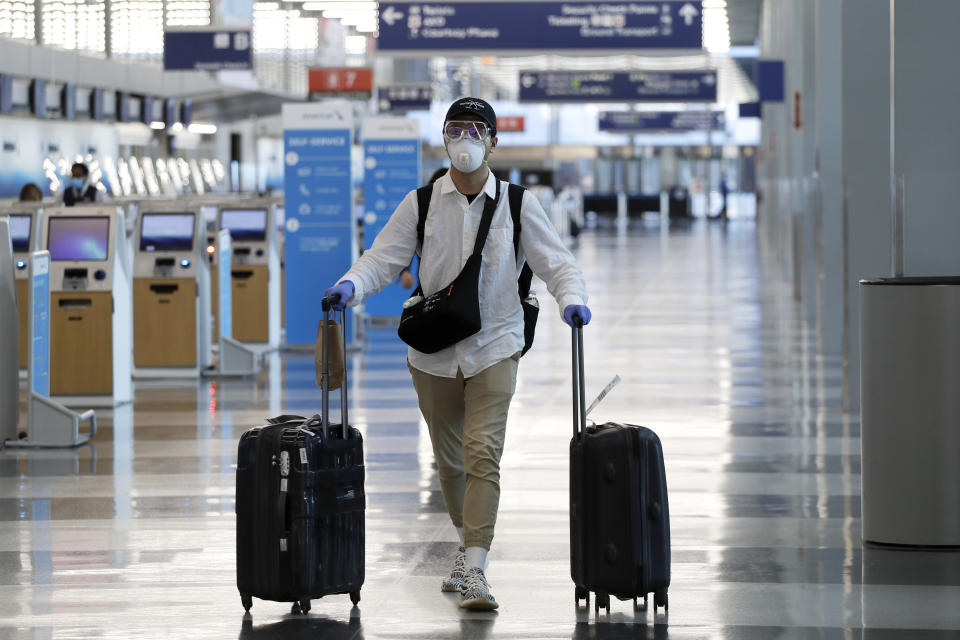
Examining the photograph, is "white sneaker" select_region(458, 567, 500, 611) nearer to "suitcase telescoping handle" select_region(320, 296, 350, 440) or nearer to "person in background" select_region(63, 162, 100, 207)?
"suitcase telescoping handle" select_region(320, 296, 350, 440)

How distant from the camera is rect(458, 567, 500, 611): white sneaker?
17.2ft

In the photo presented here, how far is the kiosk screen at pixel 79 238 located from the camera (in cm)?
1105

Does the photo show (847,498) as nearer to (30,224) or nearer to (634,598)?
(634,598)

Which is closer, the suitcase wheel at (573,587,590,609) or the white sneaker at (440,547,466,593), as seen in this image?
the suitcase wheel at (573,587,590,609)

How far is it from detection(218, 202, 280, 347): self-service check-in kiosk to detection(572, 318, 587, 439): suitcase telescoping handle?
32.9 feet

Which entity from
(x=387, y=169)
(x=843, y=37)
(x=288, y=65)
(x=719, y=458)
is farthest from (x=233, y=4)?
(x=719, y=458)

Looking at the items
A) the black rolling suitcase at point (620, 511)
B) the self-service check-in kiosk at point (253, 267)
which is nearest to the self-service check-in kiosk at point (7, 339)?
the black rolling suitcase at point (620, 511)

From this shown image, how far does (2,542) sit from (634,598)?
116 inches

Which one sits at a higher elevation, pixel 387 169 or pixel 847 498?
pixel 387 169

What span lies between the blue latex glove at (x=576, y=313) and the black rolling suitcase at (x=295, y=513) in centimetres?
81

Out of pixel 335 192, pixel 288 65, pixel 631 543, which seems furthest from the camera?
pixel 288 65

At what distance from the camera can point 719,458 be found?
8.71 m

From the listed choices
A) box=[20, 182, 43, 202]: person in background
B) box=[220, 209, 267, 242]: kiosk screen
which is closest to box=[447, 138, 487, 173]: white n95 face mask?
box=[220, 209, 267, 242]: kiosk screen

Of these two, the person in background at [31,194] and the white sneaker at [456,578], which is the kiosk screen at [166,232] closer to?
the person in background at [31,194]
